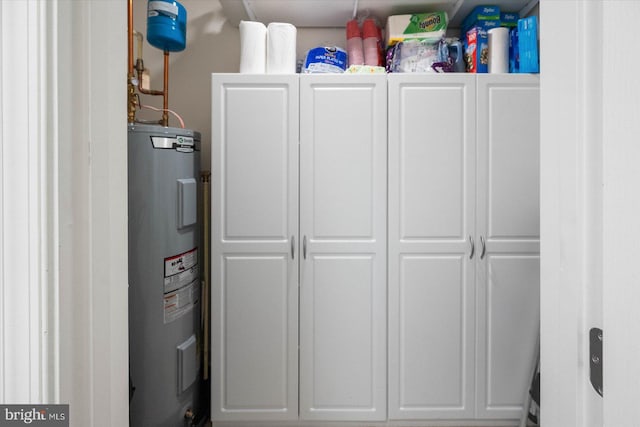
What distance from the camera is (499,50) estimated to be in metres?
1.96

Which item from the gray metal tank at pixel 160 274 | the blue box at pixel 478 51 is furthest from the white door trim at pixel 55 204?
the blue box at pixel 478 51

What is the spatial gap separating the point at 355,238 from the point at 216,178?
2.54ft

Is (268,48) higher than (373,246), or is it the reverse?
(268,48)

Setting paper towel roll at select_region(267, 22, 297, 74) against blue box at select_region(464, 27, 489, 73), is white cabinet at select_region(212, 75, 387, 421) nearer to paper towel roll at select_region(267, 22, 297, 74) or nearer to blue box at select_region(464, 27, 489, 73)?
paper towel roll at select_region(267, 22, 297, 74)

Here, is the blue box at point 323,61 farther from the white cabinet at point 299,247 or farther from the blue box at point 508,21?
the blue box at point 508,21

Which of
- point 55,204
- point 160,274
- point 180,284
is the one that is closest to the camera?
point 55,204

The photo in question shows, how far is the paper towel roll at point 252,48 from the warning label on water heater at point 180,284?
3.23 feet

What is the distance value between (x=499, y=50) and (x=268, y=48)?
1197mm

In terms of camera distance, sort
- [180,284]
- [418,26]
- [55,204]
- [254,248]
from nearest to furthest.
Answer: [55,204], [180,284], [254,248], [418,26]

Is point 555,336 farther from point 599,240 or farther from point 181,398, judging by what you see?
point 181,398

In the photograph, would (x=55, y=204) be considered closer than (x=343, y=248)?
Yes

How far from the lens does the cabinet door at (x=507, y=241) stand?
1.92m

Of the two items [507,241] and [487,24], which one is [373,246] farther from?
[487,24]

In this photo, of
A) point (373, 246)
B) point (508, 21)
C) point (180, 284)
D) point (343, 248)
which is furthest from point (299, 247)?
point (508, 21)
